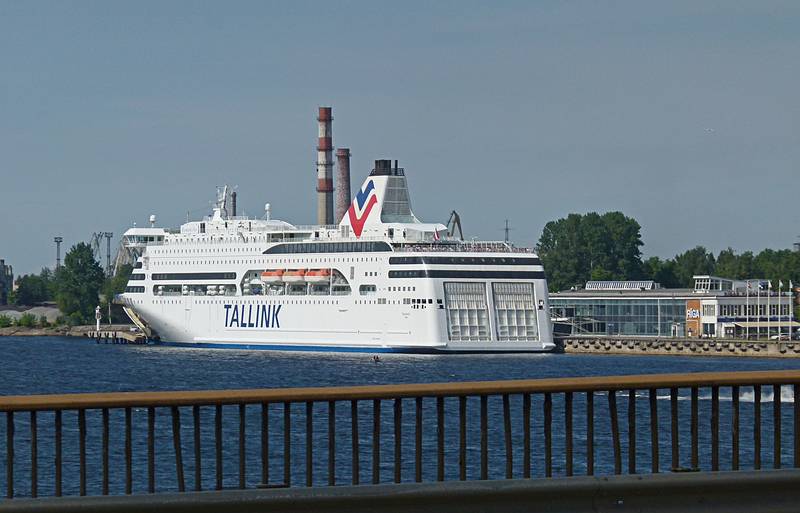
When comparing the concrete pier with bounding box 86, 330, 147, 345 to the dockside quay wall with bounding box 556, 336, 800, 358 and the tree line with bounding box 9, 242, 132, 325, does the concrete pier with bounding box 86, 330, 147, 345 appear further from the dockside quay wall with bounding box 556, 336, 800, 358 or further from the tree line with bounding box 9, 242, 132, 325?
the dockside quay wall with bounding box 556, 336, 800, 358

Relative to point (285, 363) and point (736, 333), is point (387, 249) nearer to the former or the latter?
point (285, 363)

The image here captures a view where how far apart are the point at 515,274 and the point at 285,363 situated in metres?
16.5

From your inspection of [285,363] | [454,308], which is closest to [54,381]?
[285,363]

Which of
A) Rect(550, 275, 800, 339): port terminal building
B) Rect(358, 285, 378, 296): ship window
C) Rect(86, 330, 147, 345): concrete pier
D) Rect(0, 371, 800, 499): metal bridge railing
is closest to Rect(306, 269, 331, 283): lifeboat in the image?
Rect(358, 285, 378, 296): ship window

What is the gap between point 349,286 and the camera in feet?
285

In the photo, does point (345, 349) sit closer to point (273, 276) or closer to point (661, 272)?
point (273, 276)

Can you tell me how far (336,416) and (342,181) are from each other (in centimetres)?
7521

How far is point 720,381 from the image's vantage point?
11898mm

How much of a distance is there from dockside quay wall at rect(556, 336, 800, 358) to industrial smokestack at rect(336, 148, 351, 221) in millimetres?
23645

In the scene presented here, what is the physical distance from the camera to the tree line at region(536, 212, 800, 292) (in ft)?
490

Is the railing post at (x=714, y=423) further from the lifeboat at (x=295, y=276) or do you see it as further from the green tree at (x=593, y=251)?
the green tree at (x=593, y=251)

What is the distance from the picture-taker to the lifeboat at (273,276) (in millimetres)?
91000

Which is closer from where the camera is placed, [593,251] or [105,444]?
[105,444]

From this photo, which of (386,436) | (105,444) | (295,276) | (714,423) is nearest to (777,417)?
(714,423)
